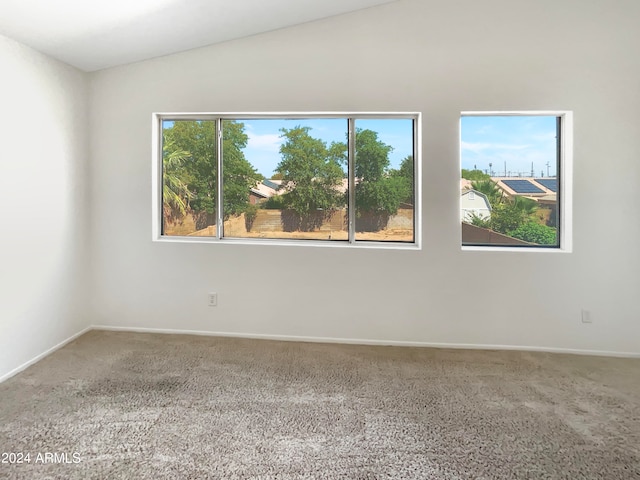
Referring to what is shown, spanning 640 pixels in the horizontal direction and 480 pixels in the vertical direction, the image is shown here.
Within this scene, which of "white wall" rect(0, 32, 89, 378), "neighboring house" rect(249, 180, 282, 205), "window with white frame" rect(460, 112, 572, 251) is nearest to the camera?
"white wall" rect(0, 32, 89, 378)

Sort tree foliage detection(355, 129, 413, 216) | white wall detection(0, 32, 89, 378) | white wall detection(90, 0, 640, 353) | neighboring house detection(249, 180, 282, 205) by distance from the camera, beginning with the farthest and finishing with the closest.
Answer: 1. neighboring house detection(249, 180, 282, 205)
2. tree foliage detection(355, 129, 413, 216)
3. white wall detection(90, 0, 640, 353)
4. white wall detection(0, 32, 89, 378)

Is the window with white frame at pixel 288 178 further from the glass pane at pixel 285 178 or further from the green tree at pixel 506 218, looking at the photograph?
the green tree at pixel 506 218

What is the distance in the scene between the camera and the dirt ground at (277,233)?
3146 millimetres

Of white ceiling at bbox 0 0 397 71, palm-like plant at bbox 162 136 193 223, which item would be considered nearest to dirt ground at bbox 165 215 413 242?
palm-like plant at bbox 162 136 193 223

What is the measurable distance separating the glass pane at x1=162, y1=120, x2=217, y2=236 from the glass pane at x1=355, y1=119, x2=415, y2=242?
1.37 m

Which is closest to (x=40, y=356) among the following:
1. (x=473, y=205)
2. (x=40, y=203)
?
(x=40, y=203)

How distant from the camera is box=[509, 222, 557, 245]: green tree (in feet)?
9.89

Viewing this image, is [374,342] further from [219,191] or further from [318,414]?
[219,191]

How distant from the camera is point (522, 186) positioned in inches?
120

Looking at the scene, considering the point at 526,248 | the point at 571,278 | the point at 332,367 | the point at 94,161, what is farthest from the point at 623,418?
the point at 94,161

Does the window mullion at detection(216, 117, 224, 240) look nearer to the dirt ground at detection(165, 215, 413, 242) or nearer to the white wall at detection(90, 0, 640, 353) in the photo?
the dirt ground at detection(165, 215, 413, 242)

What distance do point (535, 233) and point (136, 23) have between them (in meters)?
3.53

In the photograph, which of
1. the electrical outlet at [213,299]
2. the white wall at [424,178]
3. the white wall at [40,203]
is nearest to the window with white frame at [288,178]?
the white wall at [424,178]

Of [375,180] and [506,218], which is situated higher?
[375,180]
